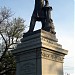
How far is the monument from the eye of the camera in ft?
40.2

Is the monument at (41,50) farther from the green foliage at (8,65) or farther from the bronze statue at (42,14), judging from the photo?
the green foliage at (8,65)

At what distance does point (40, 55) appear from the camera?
40.1ft

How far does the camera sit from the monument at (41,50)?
483 inches

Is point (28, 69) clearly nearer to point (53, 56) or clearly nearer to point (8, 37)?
point (53, 56)

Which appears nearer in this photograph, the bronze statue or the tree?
the bronze statue

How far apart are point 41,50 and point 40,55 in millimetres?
251

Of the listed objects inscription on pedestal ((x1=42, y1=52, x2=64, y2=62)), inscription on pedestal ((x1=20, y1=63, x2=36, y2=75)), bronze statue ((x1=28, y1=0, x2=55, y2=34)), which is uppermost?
bronze statue ((x1=28, y1=0, x2=55, y2=34))

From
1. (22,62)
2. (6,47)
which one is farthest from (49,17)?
(6,47)

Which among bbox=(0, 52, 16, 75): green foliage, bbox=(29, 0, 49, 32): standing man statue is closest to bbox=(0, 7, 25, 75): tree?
bbox=(0, 52, 16, 75): green foliage

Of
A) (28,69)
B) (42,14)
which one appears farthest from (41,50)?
(42,14)

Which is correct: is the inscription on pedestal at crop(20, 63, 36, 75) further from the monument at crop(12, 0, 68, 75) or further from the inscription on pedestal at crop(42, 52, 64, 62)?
the inscription on pedestal at crop(42, 52, 64, 62)

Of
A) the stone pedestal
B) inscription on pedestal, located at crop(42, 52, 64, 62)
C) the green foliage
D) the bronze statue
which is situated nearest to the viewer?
the stone pedestal

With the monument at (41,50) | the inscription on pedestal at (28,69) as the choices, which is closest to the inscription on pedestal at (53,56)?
the monument at (41,50)

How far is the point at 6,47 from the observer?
24406mm
